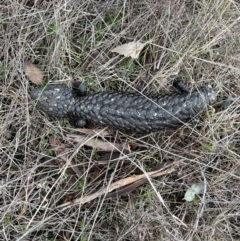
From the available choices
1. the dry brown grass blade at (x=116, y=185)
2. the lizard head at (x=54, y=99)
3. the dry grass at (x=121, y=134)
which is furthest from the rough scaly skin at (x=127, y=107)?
the dry brown grass blade at (x=116, y=185)

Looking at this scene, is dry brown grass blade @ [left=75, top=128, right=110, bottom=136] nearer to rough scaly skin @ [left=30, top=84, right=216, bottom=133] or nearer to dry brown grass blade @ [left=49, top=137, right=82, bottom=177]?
rough scaly skin @ [left=30, top=84, right=216, bottom=133]

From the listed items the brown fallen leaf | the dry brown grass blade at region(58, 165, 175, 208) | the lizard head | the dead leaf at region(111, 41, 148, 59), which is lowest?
the dry brown grass blade at region(58, 165, 175, 208)

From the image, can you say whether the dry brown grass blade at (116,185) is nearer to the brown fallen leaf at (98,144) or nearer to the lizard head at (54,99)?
the brown fallen leaf at (98,144)

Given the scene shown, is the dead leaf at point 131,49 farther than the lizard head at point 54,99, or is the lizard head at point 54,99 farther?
the dead leaf at point 131,49

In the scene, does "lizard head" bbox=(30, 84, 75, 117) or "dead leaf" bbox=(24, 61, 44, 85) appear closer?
"lizard head" bbox=(30, 84, 75, 117)

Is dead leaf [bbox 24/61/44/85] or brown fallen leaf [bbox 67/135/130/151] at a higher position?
dead leaf [bbox 24/61/44/85]

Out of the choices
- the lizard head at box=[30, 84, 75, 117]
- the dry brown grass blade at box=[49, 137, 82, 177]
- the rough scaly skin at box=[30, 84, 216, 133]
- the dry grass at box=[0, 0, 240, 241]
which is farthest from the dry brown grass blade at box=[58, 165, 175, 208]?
the lizard head at box=[30, 84, 75, 117]

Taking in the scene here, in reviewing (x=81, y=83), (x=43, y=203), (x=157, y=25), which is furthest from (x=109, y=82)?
(x=43, y=203)
